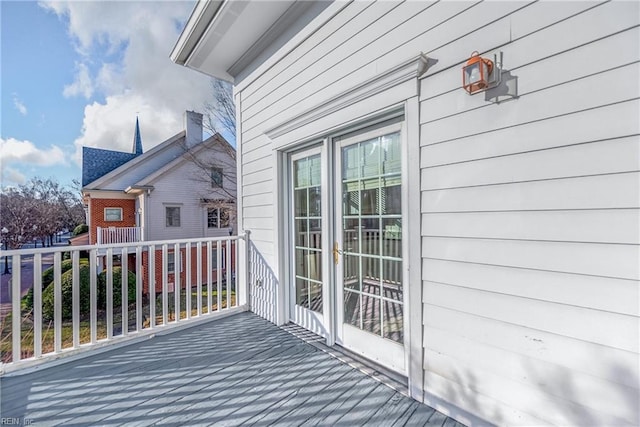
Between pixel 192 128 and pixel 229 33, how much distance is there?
9648mm

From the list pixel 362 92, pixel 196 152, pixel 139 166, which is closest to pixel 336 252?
pixel 362 92

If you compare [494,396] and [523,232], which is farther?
[494,396]

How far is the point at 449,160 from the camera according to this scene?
164 centimetres

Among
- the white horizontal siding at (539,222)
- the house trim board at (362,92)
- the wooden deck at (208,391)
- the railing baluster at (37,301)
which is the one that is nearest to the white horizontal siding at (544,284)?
the white horizontal siding at (539,222)

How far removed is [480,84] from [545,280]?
1.05 metres

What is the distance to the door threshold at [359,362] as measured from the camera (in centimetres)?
197

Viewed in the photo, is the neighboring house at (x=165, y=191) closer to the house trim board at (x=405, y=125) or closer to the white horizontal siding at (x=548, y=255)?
the house trim board at (x=405, y=125)

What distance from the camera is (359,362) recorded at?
2250 millimetres

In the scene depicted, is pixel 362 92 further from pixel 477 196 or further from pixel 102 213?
pixel 102 213

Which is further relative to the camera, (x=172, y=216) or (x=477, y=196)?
(x=172, y=216)

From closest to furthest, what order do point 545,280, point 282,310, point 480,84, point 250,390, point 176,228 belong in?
point 545,280
point 480,84
point 250,390
point 282,310
point 176,228

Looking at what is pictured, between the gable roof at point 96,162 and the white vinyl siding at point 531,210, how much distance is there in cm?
1418

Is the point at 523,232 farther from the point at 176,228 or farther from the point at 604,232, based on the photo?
the point at 176,228

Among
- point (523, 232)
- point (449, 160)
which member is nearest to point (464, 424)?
point (523, 232)
